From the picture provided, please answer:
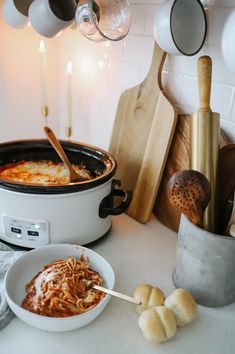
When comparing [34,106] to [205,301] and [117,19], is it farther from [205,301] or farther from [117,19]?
[205,301]

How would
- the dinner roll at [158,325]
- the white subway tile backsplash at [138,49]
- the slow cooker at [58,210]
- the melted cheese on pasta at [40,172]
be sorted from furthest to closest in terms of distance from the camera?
the white subway tile backsplash at [138,49] < the melted cheese on pasta at [40,172] < the slow cooker at [58,210] < the dinner roll at [158,325]

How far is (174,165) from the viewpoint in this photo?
94 centimetres

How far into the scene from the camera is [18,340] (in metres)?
0.63

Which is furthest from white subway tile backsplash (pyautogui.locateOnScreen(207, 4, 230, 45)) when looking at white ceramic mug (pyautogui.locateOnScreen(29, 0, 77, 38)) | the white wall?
white ceramic mug (pyautogui.locateOnScreen(29, 0, 77, 38))

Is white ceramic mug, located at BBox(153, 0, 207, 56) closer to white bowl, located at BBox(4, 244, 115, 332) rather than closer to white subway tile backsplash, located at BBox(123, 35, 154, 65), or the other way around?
white subway tile backsplash, located at BBox(123, 35, 154, 65)

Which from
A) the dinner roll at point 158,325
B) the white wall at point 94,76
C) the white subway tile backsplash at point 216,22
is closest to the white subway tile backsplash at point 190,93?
the white wall at point 94,76

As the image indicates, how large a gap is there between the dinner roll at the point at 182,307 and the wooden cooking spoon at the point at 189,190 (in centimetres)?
16

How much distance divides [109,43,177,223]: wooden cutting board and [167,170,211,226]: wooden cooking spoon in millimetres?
286

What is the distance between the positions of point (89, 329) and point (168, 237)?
350mm

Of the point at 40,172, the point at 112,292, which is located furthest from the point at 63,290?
the point at 40,172

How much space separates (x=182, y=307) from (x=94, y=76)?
806mm

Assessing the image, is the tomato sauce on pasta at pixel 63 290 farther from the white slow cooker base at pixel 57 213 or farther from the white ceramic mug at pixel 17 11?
the white ceramic mug at pixel 17 11

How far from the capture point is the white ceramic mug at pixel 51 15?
91 cm

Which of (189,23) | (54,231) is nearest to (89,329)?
(54,231)
